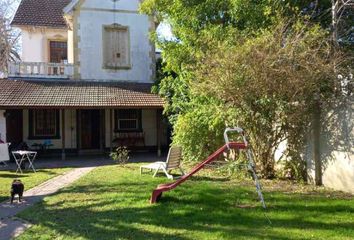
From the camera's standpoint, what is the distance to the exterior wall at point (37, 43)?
76.6 feet

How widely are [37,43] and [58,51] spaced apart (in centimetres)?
123

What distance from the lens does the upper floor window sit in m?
24.1

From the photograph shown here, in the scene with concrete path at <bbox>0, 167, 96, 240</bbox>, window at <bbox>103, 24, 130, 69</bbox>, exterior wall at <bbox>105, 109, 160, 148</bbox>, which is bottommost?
concrete path at <bbox>0, 167, 96, 240</bbox>

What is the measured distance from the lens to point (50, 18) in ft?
79.0

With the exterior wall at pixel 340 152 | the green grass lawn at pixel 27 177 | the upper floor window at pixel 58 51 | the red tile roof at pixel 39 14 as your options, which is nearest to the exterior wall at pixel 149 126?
the upper floor window at pixel 58 51

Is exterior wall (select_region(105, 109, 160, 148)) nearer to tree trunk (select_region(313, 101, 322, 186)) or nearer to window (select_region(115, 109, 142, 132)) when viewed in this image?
window (select_region(115, 109, 142, 132))

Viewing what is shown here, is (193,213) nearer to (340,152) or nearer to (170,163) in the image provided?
(340,152)

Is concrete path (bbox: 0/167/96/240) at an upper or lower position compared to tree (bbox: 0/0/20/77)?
lower

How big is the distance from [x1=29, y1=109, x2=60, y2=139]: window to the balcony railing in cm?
169

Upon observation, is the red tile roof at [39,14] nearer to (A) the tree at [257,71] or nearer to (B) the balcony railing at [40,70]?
(B) the balcony railing at [40,70]

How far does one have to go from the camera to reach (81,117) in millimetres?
21609

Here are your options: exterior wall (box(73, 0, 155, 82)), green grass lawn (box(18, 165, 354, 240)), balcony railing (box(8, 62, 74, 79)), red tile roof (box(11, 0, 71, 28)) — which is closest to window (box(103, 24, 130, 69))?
exterior wall (box(73, 0, 155, 82))

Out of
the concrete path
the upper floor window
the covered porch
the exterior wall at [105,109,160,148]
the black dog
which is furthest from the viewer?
the upper floor window

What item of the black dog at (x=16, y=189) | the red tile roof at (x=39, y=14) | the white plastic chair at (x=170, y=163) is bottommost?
the black dog at (x=16, y=189)
